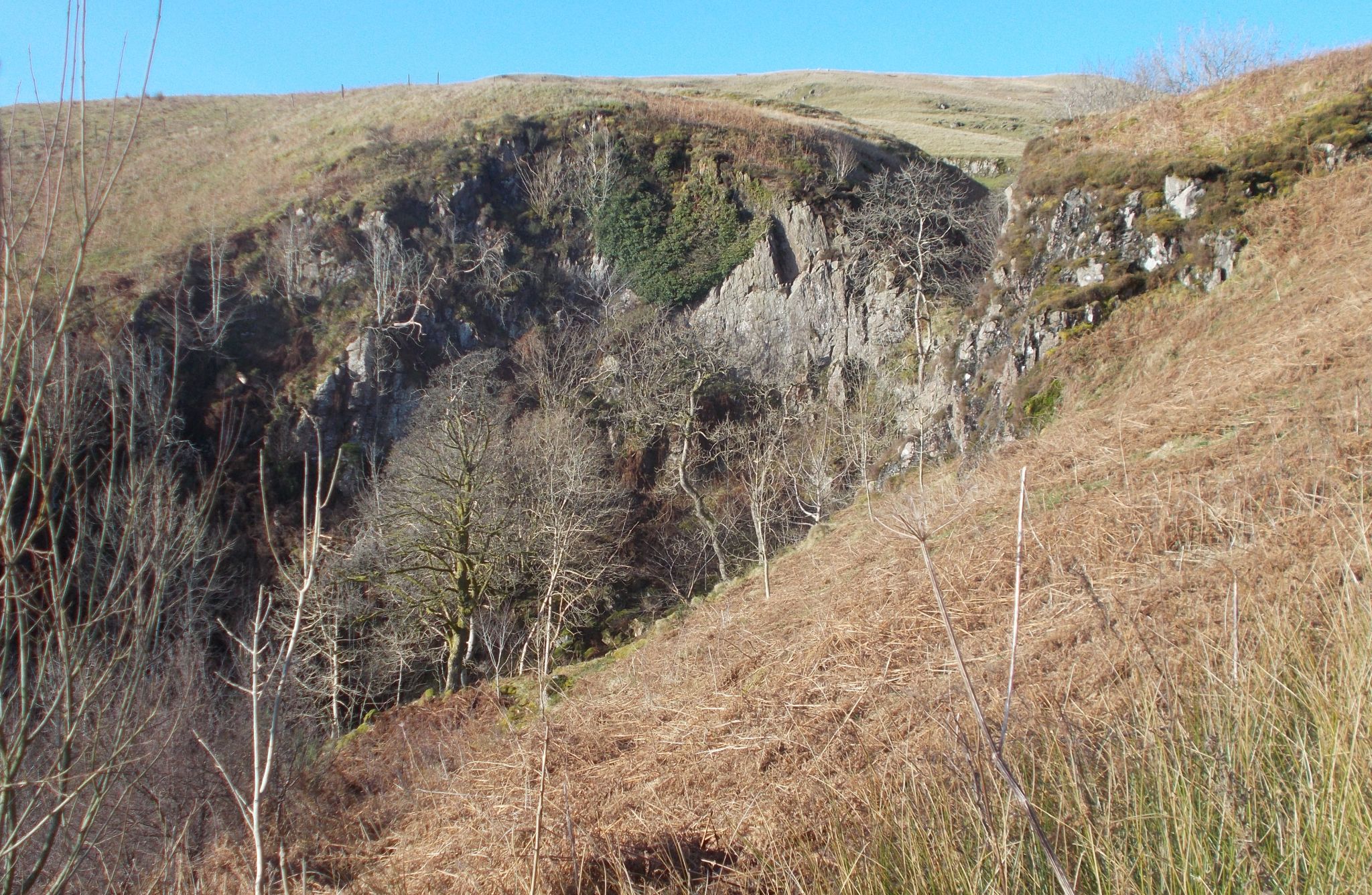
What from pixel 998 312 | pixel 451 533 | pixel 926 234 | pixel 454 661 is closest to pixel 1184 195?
pixel 998 312

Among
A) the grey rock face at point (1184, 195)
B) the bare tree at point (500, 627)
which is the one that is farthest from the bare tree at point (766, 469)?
the grey rock face at point (1184, 195)

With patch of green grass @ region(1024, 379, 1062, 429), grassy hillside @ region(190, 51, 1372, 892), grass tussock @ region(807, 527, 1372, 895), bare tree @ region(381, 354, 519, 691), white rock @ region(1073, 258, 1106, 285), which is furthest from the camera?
bare tree @ region(381, 354, 519, 691)

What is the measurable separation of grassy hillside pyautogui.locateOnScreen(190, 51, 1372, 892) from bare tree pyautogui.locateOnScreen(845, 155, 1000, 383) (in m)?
13.0

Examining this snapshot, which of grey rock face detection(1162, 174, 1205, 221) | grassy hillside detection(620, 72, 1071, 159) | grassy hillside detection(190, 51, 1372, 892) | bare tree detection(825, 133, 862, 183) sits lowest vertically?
grassy hillside detection(190, 51, 1372, 892)

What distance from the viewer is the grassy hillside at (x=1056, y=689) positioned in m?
1.77

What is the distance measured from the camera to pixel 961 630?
5.77m

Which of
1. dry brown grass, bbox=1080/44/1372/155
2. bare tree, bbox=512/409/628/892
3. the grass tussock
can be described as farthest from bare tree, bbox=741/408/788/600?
the grass tussock

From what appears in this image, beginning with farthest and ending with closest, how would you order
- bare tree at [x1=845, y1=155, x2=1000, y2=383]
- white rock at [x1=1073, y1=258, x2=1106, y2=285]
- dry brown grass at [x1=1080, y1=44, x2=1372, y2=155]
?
bare tree at [x1=845, y1=155, x2=1000, y2=383] < white rock at [x1=1073, y1=258, x2=1106, y2=285] < dry brown grass at [x1=1080, y1=44, x2=1372, y2=155]

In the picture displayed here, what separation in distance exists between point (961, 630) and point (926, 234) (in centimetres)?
2305

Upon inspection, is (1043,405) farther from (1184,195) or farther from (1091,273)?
(1184,195)

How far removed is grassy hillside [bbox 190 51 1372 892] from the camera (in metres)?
1.77

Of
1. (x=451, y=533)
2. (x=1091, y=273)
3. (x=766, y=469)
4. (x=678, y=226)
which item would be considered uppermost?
(x=678, y=226)

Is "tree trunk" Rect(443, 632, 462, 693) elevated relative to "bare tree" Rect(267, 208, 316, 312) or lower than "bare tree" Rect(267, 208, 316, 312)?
lower

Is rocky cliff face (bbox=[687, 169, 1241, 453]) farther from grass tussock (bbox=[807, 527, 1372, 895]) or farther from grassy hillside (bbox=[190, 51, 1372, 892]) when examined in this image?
grass tussock (bbox=[807, 527, 1372, 895])
